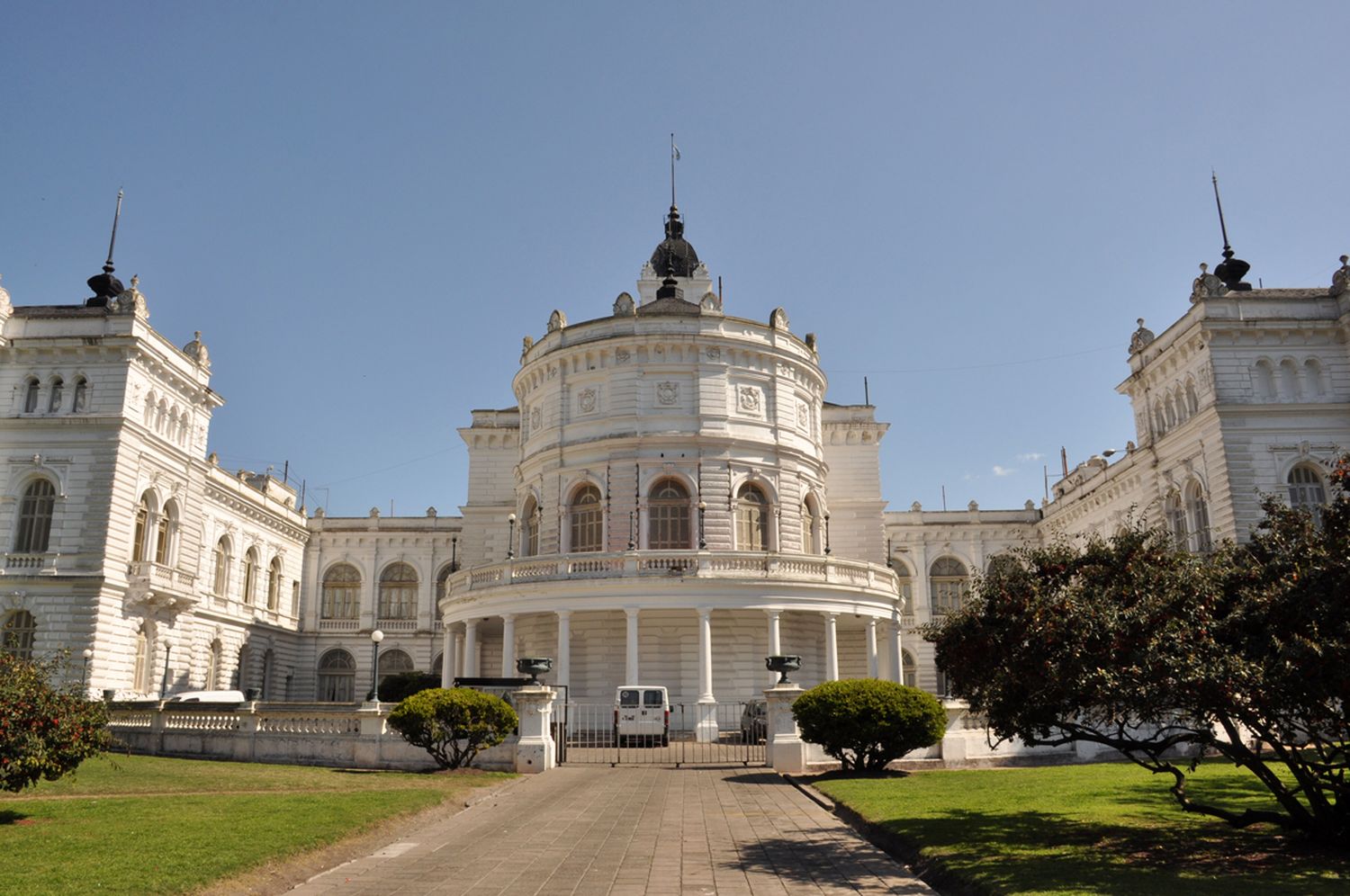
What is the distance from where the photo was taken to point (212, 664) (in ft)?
157

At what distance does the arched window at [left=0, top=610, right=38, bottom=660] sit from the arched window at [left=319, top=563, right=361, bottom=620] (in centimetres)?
2430

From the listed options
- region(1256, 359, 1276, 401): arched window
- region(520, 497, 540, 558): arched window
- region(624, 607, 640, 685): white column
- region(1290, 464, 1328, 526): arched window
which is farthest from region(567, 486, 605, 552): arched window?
region(1290, 464, 1328, 526): arched window

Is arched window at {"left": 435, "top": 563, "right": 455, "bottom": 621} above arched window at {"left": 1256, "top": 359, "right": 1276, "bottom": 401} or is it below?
below

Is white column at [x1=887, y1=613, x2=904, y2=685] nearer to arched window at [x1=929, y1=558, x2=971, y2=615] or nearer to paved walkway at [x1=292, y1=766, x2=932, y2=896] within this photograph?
paved walkway at [x1=292, y1=766, x2=932, y2=896]

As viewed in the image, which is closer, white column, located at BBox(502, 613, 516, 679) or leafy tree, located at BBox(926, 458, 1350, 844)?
leafy tree, located at BBox(926, 458, 1350, 844)

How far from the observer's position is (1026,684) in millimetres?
12516

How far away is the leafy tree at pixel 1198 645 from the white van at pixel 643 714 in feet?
54.2

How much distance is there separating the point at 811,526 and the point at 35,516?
30.1 metres

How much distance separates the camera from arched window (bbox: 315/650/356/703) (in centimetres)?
5909

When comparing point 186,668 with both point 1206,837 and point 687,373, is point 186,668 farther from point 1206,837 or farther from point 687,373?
point 1206,837

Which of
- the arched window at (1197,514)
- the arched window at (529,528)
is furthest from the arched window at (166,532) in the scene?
the arched window at (1197,514)

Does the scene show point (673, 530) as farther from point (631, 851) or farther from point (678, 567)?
point (631, 851)

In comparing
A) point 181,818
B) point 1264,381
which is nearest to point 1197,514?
point 1264,381

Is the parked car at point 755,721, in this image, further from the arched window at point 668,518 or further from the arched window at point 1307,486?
the arched window at point 1307,486
